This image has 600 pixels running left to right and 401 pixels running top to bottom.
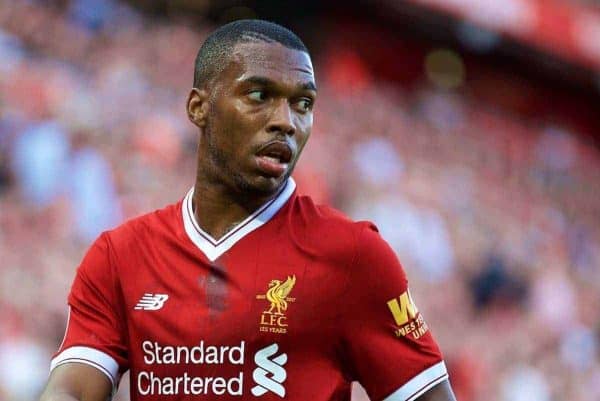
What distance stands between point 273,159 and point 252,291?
1.18 feet

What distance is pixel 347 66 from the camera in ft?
49.0

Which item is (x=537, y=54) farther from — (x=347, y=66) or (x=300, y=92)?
(x=300, y=92)

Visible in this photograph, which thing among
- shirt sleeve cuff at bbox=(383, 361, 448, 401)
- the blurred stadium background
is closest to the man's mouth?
shirt sleeve cuff at bbox=(383, 361, 448, 401)

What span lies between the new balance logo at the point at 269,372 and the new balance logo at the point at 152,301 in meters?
0.31

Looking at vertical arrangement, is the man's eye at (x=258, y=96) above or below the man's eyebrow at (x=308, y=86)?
below

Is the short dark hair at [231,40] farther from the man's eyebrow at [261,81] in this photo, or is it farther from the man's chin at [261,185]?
the man's chin at [261,185]

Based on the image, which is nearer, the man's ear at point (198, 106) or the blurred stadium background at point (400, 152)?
the man's ear at point (198, 106)

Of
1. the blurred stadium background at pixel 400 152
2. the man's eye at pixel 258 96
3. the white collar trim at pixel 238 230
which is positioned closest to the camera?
the man's eye at pixel 258 96

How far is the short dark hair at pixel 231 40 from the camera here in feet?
10.9

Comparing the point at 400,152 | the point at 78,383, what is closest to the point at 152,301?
the point at 78,383

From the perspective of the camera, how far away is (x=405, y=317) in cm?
323

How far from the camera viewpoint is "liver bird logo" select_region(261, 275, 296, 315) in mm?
3199

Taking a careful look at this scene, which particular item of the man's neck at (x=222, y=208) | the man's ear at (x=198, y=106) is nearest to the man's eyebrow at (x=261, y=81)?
the man's ear at (x=198, y=106)

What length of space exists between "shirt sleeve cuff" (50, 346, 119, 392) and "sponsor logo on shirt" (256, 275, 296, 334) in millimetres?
449
